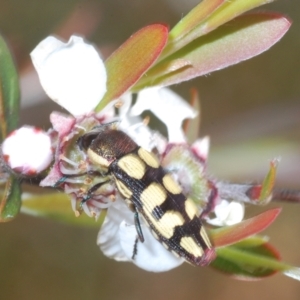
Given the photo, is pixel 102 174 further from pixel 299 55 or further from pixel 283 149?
pixel 299 55

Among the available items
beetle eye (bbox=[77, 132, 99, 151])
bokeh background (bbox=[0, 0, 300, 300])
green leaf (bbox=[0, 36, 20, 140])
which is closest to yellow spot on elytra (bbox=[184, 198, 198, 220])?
beetle eye (bbox=[77, 132, 99, 151])

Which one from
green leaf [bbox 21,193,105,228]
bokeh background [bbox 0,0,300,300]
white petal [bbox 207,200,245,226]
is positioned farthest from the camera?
bokeh background [bbox 0,0,300,300]

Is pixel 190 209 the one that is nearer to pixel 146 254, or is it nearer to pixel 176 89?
pixel 146 254

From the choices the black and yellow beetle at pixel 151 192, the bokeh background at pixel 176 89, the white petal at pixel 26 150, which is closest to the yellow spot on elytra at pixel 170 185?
the black and yellow beetle at pixel 151 192

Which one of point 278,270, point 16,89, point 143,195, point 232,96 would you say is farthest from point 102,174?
point 232,96

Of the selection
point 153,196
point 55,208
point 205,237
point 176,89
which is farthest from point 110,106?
point 176,89

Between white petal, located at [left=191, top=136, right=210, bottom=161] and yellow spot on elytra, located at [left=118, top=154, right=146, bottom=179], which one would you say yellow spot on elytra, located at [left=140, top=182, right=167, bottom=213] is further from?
white petal, located at [left=191, top=136, right=210, bottom=161]

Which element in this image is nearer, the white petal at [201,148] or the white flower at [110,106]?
the white flower at [110,106]

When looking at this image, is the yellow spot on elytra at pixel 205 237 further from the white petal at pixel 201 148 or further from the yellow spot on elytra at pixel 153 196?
the white petal at pixel 201 148
